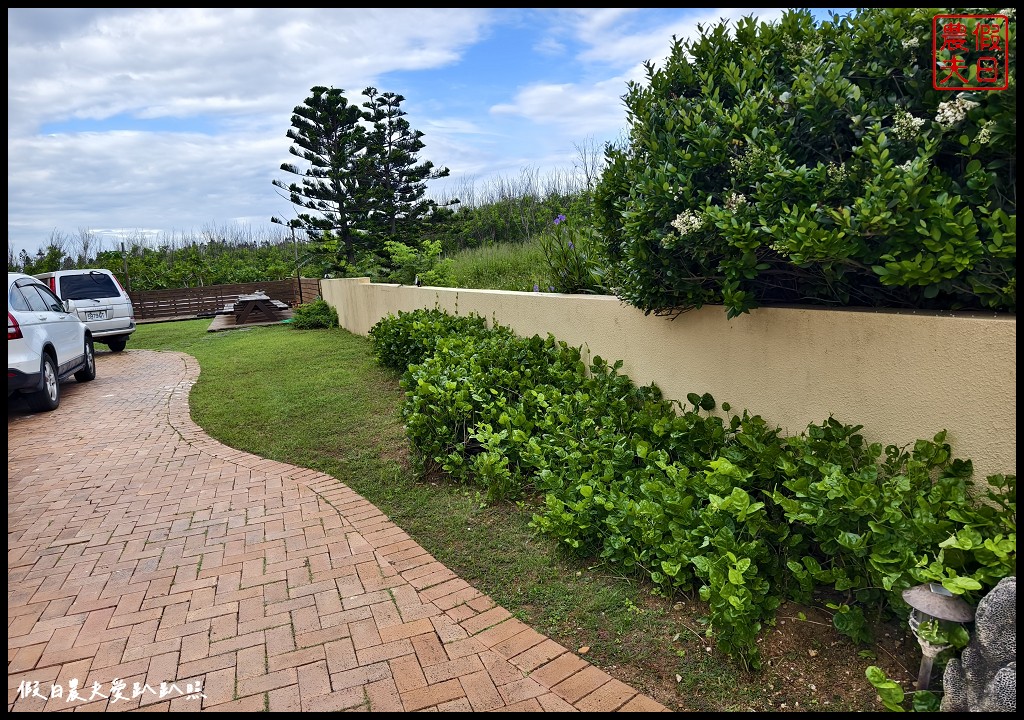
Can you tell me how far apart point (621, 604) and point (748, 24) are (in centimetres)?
292

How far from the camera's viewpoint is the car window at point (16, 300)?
6.89m

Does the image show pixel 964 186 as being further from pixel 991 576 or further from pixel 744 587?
pixel 744 587

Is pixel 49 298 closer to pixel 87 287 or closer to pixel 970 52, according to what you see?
pixel 87 287

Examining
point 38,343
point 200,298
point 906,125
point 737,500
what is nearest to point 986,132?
point 906,125

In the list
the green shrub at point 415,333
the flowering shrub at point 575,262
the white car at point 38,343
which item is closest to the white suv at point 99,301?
the white car at point 38,343

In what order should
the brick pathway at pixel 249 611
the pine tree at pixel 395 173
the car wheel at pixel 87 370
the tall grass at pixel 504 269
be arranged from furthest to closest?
the pine tree at pixel 395 173 < the car wheel at pixel 87 370 < the tall grass at pixel 504 269 < the brick pathway at pixel 249 611

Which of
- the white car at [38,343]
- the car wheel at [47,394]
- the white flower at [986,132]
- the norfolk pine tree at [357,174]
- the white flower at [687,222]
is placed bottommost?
the car wheel at [47,394]

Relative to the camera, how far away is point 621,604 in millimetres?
2629

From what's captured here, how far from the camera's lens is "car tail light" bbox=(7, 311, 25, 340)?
6436 mm

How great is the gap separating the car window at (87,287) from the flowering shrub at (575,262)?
10.6 metres

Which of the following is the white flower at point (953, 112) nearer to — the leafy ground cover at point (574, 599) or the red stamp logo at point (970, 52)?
the red stamp logo at point (970, 52)

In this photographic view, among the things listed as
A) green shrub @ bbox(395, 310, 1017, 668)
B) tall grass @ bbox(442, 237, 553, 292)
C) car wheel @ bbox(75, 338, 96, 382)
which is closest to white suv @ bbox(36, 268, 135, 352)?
car wheel @ bbox(75, 338, 96, 382)

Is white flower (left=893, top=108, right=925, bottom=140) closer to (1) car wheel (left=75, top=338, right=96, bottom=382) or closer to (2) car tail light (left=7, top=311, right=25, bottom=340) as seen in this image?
(2) car tail light (left=7, top=311, right=25, bottom=340)

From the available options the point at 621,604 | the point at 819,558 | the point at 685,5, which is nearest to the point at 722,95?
the point at 685,5
